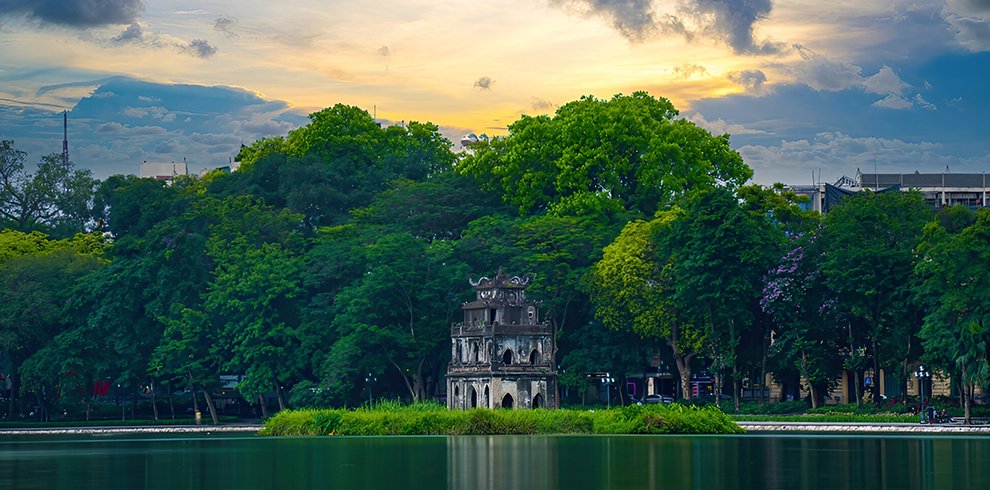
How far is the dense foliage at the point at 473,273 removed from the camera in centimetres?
8662

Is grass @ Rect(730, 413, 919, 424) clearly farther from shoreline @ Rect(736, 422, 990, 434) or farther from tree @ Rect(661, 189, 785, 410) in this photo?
tree @ Rect(661, 189, 785, 410)

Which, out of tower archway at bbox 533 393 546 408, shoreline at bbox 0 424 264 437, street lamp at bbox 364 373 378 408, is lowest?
shoreline at bbox 0 424 264 437

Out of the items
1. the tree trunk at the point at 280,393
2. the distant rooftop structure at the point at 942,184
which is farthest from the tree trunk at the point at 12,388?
the distant rooftop structure at the point at 942,184

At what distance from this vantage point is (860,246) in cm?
8569

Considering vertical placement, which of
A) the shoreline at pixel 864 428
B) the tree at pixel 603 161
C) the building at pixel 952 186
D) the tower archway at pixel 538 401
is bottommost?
the shoreline at pixel 864 428

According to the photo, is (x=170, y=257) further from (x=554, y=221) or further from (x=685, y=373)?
(x=685, y=373)

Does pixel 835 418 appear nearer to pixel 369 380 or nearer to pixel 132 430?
pixel 369 380

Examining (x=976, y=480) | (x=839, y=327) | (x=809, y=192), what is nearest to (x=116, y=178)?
(x=839, y=327)

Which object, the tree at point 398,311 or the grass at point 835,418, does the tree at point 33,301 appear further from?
the grass at point 835,418

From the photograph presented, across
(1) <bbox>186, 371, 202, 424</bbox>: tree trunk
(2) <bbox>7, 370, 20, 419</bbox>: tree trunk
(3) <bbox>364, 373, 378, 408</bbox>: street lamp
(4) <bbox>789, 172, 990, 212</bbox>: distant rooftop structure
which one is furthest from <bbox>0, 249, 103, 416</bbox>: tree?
(4) <bbox>789, 172, 990, 212</bbox>: distant rooftop structure

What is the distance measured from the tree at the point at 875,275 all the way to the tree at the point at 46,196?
205 ft

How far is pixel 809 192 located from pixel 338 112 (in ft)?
186

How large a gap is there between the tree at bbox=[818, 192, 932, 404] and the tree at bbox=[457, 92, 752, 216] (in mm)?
15449

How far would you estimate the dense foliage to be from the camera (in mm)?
86625
